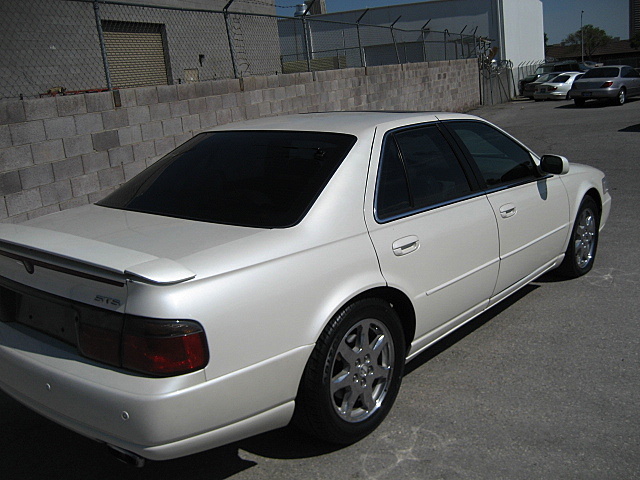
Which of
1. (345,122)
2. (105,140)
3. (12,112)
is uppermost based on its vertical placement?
(12,112)

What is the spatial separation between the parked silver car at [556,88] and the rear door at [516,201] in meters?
27.3

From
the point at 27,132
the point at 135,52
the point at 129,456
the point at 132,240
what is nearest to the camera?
the point at 129,456

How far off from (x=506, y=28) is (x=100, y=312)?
133 feet

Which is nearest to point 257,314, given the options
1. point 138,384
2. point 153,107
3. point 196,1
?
point 138,384

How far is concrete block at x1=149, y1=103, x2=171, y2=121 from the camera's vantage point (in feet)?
28.1

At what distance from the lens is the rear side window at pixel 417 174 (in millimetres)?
3443

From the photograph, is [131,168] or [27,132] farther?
[131,168]

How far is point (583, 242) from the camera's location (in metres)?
5.34

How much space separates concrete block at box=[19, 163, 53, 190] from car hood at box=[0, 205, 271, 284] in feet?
12.6

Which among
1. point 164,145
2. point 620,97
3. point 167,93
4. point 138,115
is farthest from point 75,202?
point 620,97

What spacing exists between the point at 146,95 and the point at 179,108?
0.67 m

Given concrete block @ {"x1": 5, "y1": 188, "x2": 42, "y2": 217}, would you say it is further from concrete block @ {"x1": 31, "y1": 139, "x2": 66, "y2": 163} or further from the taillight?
the taillight

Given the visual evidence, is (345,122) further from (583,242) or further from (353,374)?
(583,242)

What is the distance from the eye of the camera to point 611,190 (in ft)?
28.9
